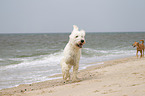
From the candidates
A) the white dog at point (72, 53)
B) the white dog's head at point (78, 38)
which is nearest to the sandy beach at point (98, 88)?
the white dog at point (72, 53)

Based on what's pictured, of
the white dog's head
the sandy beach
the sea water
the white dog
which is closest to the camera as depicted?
the sandy beach

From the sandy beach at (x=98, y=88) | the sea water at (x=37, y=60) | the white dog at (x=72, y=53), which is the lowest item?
the sea water at (x=37, y=60)

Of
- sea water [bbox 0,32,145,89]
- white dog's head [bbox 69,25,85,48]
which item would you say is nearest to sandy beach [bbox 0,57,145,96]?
white dog's head [bbox 69,25,85,48]

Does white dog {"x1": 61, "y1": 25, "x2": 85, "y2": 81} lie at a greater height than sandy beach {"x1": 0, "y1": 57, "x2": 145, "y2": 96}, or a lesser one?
greater

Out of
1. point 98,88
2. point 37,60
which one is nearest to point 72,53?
point 98,88

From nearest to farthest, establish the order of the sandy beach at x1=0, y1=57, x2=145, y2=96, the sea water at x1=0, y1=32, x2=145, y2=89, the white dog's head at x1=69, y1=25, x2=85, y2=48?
the sandy beach at x1=0, y1=57, x2=145, y2=96 → the white dog's head at x1=69, y1=25, x2=85, y2=48 → the sea water at x1=0, y1=32, x2=145, y2=89

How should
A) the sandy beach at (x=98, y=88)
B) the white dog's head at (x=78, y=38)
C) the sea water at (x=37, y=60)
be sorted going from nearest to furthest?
1. the sandy beach at (x=98, y=88)
2. the white dog's head at (x=78, y=38)
3. the sea water at (x=37, y=60)

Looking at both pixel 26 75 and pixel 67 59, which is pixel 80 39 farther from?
pixel 26 75

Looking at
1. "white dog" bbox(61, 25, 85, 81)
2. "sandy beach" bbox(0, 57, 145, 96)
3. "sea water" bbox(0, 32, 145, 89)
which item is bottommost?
"sea water" bbox(0, 32, 145, 89)

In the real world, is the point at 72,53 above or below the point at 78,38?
below

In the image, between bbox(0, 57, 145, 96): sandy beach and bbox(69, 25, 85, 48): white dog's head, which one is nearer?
bbox(0, 57, 145, 96): sandy beach

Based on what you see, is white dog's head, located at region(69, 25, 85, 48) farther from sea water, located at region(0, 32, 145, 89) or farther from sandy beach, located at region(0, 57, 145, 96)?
sea water, located at region(0, 32, 145, 89)

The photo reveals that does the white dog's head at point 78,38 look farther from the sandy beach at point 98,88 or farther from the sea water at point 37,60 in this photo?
the sea water at point 37,60

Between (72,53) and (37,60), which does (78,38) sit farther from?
(37,60)
